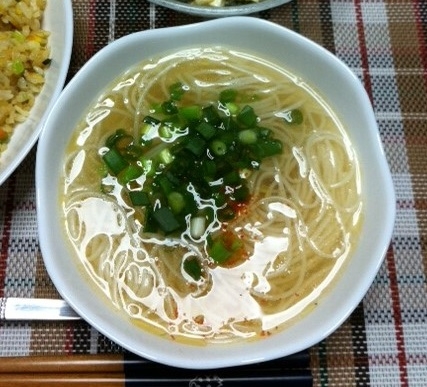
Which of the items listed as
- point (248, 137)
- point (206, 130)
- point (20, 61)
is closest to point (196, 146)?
point (206, 130)

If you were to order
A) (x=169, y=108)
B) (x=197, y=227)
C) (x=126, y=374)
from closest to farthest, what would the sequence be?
(x=126, y=374) < (x=197, y=227) < (x=169, y=108)

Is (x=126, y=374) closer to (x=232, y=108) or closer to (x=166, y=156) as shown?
(x=166, y=156)

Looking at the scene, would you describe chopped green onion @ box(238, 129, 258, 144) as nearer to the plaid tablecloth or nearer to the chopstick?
the plaid tablecloth

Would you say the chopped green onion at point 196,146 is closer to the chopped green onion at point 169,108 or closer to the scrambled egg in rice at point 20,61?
the chopped green onion at point 169,108

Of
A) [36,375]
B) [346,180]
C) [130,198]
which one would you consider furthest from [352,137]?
[36,375]

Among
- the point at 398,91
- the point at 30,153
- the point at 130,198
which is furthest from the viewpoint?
the point at 398,91

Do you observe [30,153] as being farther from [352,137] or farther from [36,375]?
[352,137]
